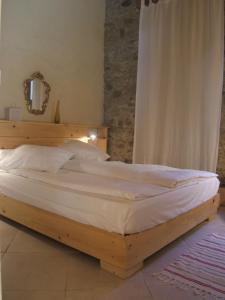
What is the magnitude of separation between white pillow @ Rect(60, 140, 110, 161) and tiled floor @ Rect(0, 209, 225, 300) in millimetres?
1297

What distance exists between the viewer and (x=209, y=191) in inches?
119

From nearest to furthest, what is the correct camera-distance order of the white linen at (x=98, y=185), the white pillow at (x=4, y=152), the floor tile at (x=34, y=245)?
the white linen at (x=98, y=185)
the floor tile at (x=34, y=245)
the white pillow at (x=4, y=152)

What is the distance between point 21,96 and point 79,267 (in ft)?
8.21

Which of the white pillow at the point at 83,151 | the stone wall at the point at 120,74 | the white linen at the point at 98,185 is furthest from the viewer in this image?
the stone wall at the point at 120,74

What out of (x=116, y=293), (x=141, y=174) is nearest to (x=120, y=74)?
(x=141, y=174)

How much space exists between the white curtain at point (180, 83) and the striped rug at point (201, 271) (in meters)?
1.65

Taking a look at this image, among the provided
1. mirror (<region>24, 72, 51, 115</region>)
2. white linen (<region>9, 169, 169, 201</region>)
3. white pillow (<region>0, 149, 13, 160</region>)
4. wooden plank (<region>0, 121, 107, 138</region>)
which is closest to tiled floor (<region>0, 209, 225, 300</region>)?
white linen (<region>9, 169, 169, 201</region>)

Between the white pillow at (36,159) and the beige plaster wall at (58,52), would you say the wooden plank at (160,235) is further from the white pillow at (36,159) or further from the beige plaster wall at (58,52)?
the beige plaster wall at (58,52)

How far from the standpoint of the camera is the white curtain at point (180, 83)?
383cm

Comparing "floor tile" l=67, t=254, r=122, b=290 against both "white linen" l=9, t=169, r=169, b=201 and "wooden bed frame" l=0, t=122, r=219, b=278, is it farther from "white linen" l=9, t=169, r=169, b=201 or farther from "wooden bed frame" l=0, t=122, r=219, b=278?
"white linen" l=9, t=169, r=169, b=201

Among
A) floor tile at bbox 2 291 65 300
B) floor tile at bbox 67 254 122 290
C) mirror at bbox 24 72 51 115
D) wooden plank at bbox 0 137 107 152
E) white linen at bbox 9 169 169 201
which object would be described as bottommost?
floor tile at bbox 67 254 122 290

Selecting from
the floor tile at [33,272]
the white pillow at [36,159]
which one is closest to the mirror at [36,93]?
the white pillow at [36,159]

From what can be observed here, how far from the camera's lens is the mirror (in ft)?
12.4

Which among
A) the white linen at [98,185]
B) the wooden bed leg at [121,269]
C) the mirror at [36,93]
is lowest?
the wooden bed leg at [121,269]
